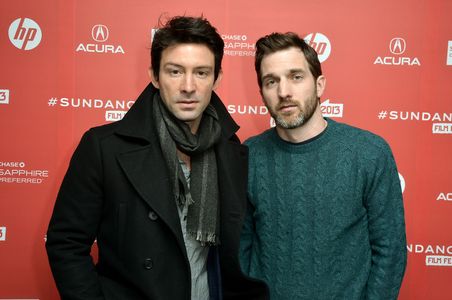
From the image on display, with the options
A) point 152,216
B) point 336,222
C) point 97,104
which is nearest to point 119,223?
point 152,216

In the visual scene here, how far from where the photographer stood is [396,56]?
7.04 ft

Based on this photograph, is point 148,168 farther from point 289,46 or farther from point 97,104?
point 97,104

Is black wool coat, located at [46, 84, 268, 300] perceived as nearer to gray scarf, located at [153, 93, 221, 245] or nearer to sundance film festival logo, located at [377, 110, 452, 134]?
gray scarf, located at [153, 93, 221, 245]

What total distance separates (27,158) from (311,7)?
166 centimetres

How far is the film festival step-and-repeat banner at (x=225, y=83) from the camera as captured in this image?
2.09m

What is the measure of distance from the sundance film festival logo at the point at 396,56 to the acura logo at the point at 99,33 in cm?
140

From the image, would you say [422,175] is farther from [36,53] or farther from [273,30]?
[36,53]

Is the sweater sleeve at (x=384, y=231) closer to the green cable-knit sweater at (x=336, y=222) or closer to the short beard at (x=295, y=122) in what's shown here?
the green cable-knit sweater at (x=336, y=222)

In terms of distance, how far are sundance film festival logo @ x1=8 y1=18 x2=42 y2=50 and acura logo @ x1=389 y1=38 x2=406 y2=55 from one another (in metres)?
1.82

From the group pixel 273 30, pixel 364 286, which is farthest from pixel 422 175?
pixel 273 30

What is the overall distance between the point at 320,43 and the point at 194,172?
3.70 feet

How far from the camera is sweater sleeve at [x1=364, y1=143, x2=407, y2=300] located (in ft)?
4.72

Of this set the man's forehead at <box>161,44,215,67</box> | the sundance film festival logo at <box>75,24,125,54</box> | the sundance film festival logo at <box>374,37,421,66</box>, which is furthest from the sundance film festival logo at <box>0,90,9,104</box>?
the sundance film festival logo at <box>374,37,421,66</box>

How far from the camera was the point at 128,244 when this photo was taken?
1.31 m
